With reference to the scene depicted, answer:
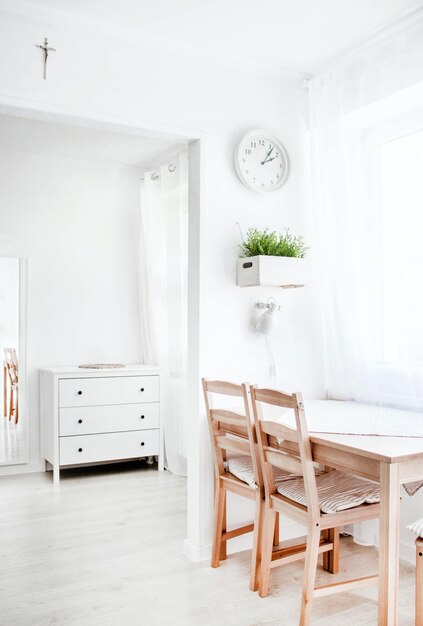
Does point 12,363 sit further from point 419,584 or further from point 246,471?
point 419,584

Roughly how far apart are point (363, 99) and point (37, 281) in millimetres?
2977

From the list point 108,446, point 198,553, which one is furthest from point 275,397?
point 108,446

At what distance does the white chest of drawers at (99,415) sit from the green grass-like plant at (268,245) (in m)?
1.94

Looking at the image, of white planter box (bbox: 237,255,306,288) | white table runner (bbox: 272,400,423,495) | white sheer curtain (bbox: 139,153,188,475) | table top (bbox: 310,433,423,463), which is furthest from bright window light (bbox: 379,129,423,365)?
white sheer curtain (bbox: 139,153,188,475)

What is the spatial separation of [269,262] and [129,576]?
65.0 inches

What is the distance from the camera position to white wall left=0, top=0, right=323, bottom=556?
2.59 meters

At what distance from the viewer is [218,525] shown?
2814mm

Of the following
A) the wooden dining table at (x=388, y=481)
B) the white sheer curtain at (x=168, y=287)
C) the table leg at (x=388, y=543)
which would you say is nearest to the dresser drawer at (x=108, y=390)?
the white sheer curtain at (x=168, y=287)

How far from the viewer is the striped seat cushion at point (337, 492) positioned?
7.47 feet

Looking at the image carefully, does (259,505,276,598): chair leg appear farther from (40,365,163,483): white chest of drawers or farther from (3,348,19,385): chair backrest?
(3,348,19,385): chair backrest

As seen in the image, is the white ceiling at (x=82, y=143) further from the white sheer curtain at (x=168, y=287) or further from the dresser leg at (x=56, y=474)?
the dresser leg at (x=56, y=474)

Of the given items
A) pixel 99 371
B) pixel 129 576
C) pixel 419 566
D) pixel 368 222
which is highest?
pixel 368 222

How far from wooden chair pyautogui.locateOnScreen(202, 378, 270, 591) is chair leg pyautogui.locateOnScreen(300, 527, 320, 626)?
1.24 feet

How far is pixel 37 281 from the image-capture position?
4781 mm
